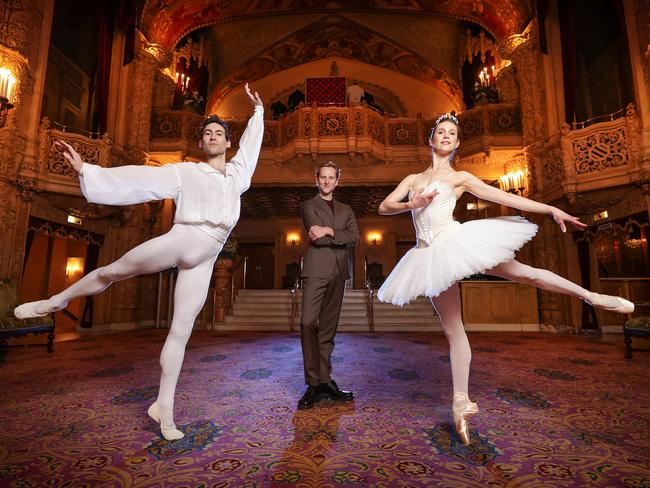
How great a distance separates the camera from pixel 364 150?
978 centimetres

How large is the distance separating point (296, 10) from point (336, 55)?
2250mm

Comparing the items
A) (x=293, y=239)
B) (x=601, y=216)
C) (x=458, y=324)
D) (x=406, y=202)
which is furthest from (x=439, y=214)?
(x=293, y=239)

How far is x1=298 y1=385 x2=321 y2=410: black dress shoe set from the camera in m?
2.38

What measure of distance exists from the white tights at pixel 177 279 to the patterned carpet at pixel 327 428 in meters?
0.40

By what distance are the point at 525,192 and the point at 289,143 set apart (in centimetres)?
661

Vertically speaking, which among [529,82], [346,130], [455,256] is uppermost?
[529,82]

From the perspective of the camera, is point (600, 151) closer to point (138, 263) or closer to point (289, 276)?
point (138, 263)

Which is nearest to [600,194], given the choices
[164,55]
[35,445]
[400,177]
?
[400,177]

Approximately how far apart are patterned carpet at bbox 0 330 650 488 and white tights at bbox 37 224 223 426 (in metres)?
0.40

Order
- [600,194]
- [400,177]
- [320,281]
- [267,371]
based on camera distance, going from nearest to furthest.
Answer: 1. [320,281]
2. [267,371]
3. [600,194]
4. [400,177]

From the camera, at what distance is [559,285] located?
5.60 ft

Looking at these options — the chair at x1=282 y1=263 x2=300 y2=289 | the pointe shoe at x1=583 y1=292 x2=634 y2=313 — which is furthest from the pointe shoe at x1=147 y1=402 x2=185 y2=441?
the chair at x1=282 y1=263 x2=300 y2=289

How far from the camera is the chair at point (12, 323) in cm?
461

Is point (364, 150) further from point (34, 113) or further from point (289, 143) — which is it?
point (34, 113)
